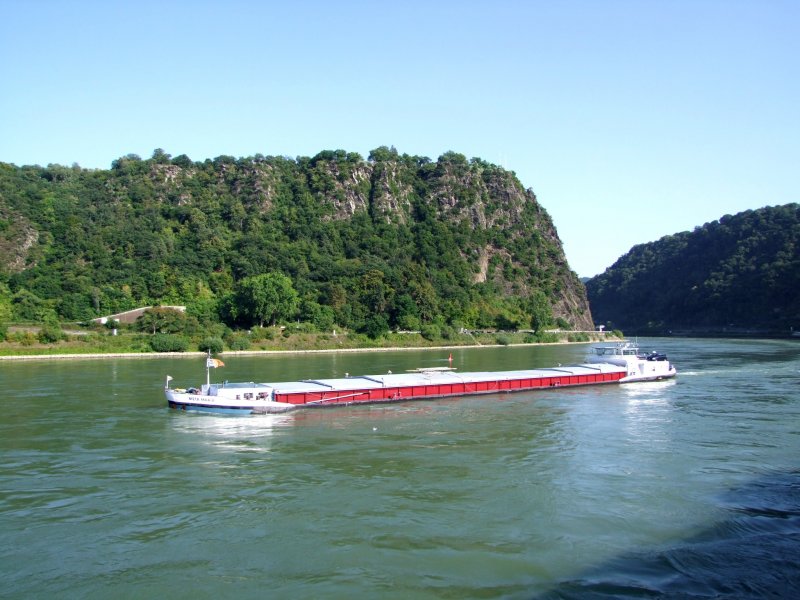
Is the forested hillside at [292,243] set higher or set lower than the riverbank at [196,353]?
higher

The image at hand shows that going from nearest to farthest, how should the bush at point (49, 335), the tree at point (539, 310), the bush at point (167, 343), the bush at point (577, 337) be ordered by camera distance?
the bush at point (49, 335) < the bush at point (167, 343) < the tree at point (539, 310) < the bush at point (577, 337)

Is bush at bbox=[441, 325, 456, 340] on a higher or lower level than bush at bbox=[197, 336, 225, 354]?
higher

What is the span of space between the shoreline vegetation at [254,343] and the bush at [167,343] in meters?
0.32

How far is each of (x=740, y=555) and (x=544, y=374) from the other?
35.2 m

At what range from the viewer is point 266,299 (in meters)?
103

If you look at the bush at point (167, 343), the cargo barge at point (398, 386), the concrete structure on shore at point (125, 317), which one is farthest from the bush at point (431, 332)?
the cargo barge at point (398, 386)

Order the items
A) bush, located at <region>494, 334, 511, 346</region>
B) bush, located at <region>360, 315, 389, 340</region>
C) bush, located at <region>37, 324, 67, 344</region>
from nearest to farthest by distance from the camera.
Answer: bush, located at <region>37, 324, 67, 344</region>
bush, located at <region>360, 315, 389, 340</region>
bush, located at <region>494, 334, 511, 346</region>

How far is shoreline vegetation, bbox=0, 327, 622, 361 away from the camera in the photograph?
79062 millimetres

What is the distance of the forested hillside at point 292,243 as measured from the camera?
110 meters

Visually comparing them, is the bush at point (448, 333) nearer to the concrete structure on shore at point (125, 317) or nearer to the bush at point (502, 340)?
the bush at point (502, 340)

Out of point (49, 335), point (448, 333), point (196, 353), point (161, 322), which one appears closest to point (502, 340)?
point (448, 333)

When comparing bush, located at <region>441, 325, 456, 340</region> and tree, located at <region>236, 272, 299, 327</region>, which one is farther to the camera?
bush, located at <region>441, 325, 456, 340</region>

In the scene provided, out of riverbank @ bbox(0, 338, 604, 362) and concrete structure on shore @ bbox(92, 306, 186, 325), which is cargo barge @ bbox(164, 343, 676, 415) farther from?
concrete structure on shore @ bbox(92, 306, 186, 325)

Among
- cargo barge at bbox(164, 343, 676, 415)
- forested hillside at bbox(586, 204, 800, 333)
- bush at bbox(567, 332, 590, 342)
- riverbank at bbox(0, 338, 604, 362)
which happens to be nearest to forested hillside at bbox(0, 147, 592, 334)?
bush at bbox(567, 332, 590, 342)
